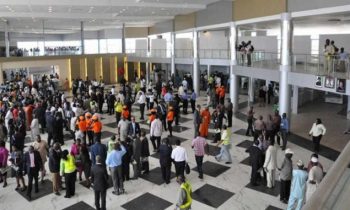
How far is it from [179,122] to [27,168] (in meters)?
9.50

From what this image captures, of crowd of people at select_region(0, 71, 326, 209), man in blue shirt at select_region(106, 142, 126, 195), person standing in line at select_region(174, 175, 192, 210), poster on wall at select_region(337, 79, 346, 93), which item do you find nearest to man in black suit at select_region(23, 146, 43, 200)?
crowd of people at select_region(0, 71, 326, 209)

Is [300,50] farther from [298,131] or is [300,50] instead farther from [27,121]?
[27,121]

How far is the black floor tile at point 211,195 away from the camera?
26.9 ft

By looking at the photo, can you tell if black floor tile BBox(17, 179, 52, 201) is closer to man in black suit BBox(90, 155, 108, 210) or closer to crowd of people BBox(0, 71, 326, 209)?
crowd of people BBox(0, 71, 326, 209)

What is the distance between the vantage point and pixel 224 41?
29.1m

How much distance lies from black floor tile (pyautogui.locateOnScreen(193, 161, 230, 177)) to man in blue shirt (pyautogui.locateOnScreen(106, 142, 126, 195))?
2.74m

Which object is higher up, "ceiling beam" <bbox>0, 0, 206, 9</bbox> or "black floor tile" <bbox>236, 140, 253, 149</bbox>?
"ceiling beam" <bbox>0, 0, 206, 9</bbox>

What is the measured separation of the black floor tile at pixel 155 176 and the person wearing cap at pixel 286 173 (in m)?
3.30

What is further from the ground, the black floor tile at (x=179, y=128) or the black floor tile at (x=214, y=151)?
the black floor tile at (x=179, y=128)

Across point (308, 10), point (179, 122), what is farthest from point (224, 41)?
point (308, 10)

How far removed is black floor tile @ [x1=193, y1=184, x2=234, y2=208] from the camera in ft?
26.9

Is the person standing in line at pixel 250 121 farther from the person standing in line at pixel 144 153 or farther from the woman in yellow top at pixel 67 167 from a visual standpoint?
the woman in yellow top at pixel 67 167

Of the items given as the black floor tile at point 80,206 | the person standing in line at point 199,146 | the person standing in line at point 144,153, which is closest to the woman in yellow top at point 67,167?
the black floor tile at point 80,206

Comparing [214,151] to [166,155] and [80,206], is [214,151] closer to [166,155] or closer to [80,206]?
[166,155]
